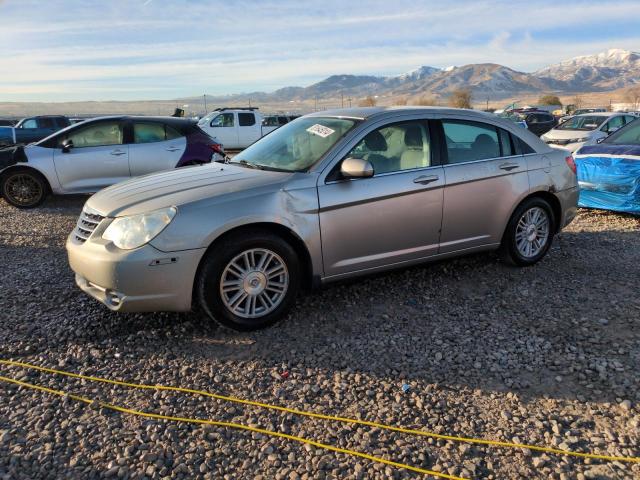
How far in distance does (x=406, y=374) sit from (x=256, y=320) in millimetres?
1227

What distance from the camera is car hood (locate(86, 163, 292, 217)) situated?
150 inches

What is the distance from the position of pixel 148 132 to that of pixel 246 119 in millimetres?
12526

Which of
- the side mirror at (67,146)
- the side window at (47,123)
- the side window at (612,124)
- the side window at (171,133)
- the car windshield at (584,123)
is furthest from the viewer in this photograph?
the side window at (47,123)

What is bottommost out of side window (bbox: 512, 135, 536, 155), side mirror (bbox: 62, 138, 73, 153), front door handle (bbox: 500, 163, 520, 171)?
front door handle (bbox: 500, 163, 520, 171)

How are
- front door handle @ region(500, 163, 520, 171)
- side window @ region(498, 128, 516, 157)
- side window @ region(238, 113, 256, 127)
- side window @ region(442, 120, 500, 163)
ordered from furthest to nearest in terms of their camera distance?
1. side window @ region(238, 113, 256, 127)
2. side window @ region(498, 128, 516, 157)
3. front door handle @ region(500, 163, 520, 171)
4. side window @ region(442, 120, 500, 163)

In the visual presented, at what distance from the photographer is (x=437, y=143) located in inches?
185

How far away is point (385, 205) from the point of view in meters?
4.28

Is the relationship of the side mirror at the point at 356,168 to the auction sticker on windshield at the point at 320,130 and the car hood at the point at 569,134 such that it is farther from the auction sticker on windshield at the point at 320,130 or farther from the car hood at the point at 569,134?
the car hood at the point at 569,134

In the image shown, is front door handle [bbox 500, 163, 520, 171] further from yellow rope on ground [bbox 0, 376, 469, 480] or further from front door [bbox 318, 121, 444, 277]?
yellow rope on ground [bbox 0, 376, 469, 480]

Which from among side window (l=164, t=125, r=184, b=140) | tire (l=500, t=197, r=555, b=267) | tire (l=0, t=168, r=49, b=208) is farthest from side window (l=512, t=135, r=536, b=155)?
tire (l=0, t=168, r=49, b=208)

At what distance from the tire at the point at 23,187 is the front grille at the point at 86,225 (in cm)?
560

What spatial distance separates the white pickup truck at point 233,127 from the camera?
20.8 meters

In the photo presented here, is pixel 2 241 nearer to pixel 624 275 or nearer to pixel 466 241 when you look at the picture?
pixel 466 241

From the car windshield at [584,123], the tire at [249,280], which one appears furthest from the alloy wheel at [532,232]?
the car windshield at [584,123]
